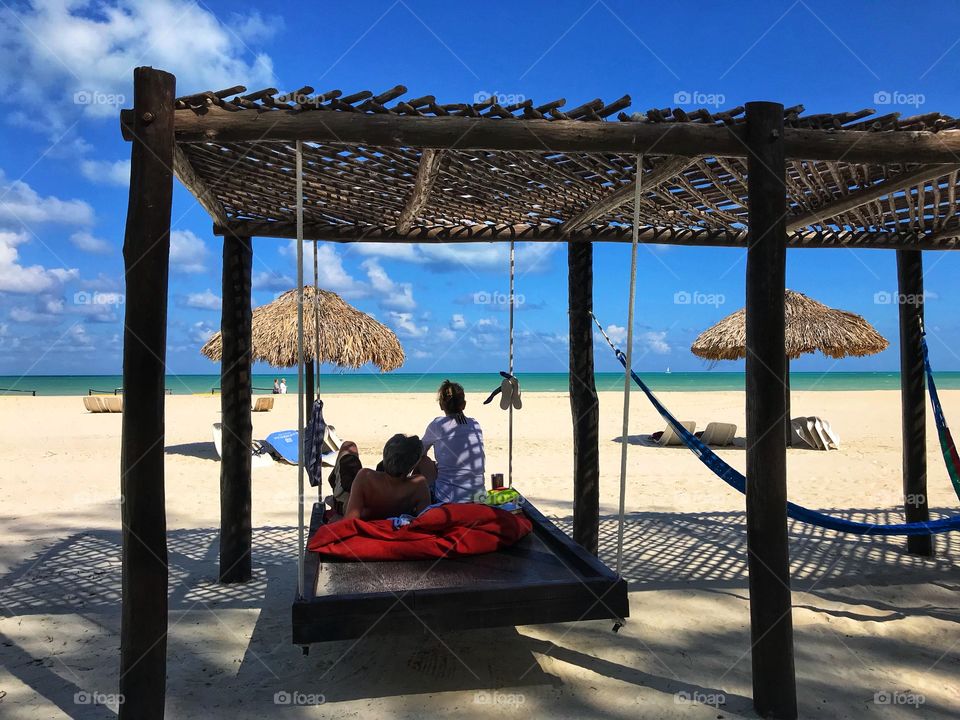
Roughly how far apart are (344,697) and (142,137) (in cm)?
198

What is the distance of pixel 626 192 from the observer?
2.88m

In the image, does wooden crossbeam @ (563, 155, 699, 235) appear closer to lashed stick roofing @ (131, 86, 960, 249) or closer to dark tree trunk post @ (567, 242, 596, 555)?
lashed stick roofing @ (131, 86, 960, 249)

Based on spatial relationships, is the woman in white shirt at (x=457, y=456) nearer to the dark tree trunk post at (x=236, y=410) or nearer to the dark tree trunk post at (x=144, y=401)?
the dark tree trunk post at (x=236, y=410)

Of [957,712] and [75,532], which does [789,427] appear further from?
[75,532]

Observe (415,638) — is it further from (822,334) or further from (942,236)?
(822,334)

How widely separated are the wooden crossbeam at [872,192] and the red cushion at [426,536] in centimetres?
214

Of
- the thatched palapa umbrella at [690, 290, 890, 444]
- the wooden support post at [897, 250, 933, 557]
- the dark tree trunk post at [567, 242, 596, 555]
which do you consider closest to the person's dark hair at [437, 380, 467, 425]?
the dark tree trunk post at [567, 242, 596, 555]

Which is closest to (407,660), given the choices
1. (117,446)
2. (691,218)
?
(691,218)

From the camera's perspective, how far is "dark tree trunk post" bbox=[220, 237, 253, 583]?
11.9 feet

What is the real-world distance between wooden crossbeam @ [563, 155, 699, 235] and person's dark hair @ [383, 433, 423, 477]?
1.39 m

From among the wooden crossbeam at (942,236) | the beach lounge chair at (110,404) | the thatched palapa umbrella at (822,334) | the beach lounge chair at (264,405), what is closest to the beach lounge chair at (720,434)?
the thatched palapa umbrella at (822,334)

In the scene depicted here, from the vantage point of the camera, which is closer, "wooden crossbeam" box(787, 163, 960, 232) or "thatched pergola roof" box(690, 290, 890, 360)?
"wooden crossbeam" box(787, 163, 960, 232)

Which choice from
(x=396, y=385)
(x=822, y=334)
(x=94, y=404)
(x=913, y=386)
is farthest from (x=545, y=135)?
(x=396, y=385)

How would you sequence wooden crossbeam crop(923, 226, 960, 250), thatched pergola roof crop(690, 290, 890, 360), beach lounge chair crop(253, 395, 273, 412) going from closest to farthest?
wooden crossbeam crop(923, 226, 960, 250), thatched pergola roof crop(690, 290, 890, 360), beach lounge chair crop(253, 395, 273, 412)
